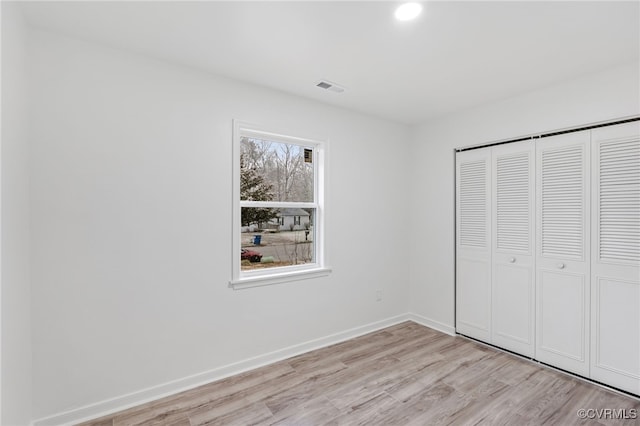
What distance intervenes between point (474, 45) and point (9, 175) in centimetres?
287

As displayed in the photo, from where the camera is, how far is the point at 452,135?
3564mm

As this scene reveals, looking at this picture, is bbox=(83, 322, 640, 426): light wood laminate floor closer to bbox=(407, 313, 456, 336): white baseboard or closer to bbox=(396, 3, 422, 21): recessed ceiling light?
bbox=(407, 313, 456, 336): white baseboard

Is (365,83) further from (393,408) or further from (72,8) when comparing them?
(393,408)

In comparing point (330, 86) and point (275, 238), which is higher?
point (330, 86)

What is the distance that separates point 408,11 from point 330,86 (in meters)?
1.12

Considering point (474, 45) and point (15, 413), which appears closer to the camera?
point (15, 413)

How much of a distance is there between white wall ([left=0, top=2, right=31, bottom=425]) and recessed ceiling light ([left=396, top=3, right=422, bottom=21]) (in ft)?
6.58

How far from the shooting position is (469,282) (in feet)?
11.3

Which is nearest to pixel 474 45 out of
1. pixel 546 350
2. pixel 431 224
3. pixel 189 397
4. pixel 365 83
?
pixel 365 83

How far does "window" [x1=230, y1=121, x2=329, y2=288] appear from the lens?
2768mm

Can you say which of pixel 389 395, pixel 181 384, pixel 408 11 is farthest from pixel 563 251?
pixel 181 384

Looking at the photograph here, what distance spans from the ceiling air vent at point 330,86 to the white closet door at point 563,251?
193 centimetres

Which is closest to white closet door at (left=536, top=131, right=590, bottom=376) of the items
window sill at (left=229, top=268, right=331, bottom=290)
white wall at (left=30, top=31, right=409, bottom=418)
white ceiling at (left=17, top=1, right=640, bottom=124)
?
white ceiling at (left=17, top=1, right=640, bottom=124)

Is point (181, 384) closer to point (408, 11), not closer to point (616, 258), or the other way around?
point (408, 11)
